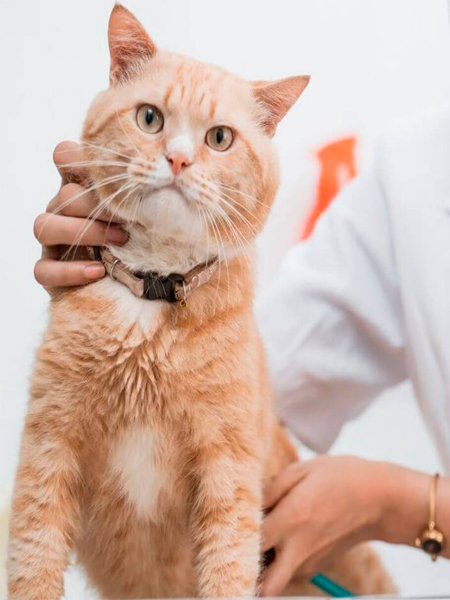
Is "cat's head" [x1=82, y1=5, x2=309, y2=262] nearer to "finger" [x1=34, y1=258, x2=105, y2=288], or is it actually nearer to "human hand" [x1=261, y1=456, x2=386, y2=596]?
"finger" [x1=34, y1=258, x2=105, y2=288]

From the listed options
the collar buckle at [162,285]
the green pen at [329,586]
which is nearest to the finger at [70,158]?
the collar buckle at [162,285]

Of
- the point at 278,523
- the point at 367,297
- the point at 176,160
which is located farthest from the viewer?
the point at 367,297

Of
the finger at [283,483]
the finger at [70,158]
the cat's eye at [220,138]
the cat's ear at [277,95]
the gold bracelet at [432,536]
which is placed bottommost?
the gold bracelet at [432,536]

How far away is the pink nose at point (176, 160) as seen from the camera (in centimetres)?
56

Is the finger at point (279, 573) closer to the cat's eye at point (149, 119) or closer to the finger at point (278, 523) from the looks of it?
the finger at point (278, 523)

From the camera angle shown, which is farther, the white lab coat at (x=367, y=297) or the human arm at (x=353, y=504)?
the white lab coat at (x=367, y=297)

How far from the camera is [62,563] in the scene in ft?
1.88

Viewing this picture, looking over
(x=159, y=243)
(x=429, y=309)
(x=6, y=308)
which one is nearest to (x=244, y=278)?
(x=159, y=243)

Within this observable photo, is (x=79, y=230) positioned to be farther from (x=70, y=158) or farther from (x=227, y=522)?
(x=227, y=522)

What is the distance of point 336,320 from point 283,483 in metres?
0.39

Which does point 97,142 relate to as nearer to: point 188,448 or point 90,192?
point 90,192

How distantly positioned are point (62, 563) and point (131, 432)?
120 millimetres

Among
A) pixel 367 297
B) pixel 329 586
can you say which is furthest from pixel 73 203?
pixel 367 297

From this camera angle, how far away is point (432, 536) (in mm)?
947
